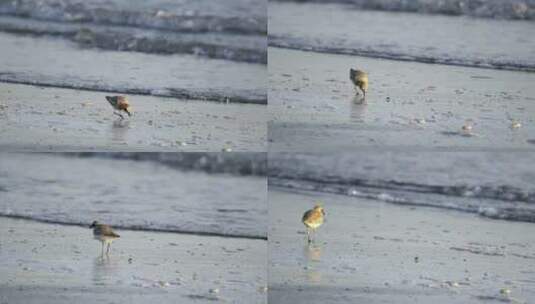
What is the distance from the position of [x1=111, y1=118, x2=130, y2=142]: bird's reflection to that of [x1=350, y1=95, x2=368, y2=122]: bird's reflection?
98 cm

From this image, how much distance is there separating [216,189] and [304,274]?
930 mm

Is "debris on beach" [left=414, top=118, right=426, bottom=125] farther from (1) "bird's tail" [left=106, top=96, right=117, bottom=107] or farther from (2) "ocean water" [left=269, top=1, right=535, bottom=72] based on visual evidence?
(1) "bird's tail" [left=106, top=96, right=117, bottom=107]

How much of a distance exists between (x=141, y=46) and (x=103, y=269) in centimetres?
137

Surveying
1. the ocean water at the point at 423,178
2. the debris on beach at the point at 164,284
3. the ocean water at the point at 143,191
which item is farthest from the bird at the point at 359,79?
the debris on beach at the point at 164,284

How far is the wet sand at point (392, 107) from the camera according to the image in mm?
6797

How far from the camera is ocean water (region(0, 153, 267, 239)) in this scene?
6949mm

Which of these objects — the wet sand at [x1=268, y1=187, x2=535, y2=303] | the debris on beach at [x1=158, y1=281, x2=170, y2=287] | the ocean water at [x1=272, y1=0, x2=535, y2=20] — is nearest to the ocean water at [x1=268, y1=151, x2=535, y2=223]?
the wet sand at [x1=268, y1=187, x2=535, y2=303]

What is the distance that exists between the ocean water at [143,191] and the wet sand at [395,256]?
211 mm

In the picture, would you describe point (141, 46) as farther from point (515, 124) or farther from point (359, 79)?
point (515, 124)

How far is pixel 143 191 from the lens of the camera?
7410 millimetres

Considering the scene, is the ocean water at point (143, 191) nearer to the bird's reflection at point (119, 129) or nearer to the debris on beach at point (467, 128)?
the bird's reflection at point (119, 129)

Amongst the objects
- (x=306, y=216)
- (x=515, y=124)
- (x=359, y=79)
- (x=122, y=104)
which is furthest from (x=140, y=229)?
(x=515, y=124)

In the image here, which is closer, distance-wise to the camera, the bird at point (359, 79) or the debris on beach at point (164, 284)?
the debris on beach at point (164, 284)

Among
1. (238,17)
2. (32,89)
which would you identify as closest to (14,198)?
(32,89)
